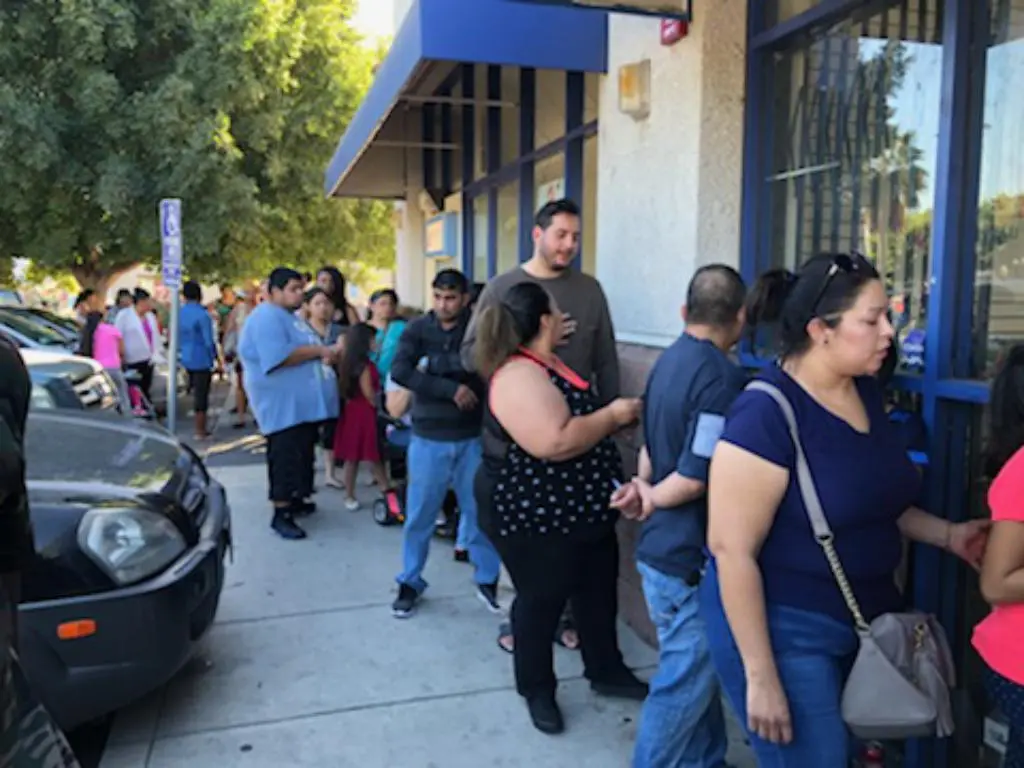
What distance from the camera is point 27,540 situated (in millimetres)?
1731

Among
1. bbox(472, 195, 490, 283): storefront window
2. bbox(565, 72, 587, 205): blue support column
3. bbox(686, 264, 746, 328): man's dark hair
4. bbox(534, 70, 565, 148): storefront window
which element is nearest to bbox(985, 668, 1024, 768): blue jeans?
bbox(686, 264, 746, 328): man's dark hair

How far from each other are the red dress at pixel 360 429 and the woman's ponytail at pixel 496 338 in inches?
137

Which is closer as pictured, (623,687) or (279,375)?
(623,687)

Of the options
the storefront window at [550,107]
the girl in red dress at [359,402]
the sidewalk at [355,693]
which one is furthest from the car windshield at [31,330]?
the sidewalk at [355,693]

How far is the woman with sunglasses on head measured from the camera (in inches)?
74.2

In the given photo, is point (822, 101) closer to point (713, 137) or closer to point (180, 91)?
point (713, 137)

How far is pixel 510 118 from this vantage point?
777cm

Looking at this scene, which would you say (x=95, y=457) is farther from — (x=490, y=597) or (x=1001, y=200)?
(x=1001, y=200)

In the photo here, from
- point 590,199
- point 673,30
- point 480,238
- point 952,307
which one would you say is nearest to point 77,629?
point 952,307

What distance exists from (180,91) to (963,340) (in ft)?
46.4

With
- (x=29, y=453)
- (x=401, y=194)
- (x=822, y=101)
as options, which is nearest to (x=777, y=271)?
(x=822, y=101)

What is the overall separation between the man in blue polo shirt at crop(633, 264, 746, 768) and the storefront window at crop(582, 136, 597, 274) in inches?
131

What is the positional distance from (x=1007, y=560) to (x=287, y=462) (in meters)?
4.62

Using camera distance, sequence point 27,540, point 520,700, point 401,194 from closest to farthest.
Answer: point 27,540, point 520,700, point 401,194
